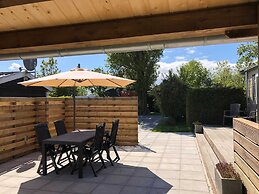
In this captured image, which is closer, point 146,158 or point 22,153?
point 146,158

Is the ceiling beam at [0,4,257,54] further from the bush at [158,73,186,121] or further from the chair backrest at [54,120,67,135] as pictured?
the bush at [158,73,186,121]

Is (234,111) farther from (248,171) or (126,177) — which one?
(248,171)

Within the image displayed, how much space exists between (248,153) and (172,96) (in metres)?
10.3

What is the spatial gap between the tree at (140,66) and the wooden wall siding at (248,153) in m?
17.3

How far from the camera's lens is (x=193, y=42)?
3.75 m

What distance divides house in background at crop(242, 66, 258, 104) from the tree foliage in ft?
9.96

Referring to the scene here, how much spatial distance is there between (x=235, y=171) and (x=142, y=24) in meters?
2.45

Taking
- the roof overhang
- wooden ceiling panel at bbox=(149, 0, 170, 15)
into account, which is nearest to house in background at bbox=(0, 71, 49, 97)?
the roof overhang

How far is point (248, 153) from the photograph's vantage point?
3.00 meters

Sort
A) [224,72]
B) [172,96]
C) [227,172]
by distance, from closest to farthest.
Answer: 1. [227,172]
2. [172,96]
3. [224,72]

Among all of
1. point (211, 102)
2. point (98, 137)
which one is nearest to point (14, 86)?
point (98, 137)

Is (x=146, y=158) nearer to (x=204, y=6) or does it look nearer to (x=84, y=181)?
(x=84, y=181)

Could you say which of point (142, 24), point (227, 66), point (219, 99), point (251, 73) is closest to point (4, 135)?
point (142, 24)

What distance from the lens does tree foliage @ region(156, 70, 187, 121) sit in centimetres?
1327
